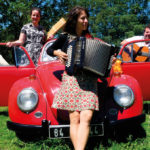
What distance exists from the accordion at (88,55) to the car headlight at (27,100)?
2.04 ft

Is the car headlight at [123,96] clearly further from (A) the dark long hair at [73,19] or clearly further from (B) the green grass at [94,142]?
(A) the dark long hair at [73,19]

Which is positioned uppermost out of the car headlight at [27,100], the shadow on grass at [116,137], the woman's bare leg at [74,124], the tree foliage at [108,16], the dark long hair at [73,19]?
the tree foliage at [108,16]

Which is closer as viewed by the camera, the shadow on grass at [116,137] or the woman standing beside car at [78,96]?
the woman standing beside car at [78,96]

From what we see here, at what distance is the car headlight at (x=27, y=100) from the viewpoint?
2.94 m

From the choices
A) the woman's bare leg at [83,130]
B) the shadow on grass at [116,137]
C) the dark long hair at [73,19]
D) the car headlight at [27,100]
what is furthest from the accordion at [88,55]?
the shadow on grass at [116,137]

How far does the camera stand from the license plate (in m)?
2.78

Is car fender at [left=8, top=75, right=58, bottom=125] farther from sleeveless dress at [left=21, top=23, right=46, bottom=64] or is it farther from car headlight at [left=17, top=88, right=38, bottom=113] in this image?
sleeveless dress at [left=21, top=23, right=46, bottom=64]

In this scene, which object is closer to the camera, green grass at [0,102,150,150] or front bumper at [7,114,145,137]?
front bumper at [7,114,145,137]

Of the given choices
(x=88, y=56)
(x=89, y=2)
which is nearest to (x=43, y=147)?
(x=88, y=56)

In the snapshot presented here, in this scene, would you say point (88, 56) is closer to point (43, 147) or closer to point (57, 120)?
point (57, 120)

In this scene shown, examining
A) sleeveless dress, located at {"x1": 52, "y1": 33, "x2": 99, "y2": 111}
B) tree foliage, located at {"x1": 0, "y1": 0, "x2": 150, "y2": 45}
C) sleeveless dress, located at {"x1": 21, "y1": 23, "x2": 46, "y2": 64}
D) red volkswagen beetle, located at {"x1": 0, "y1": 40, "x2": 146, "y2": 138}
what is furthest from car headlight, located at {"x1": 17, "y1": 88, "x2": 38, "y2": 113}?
tree foliage, located at {"x1": 0, "y1": 0, "x2": 150, "y2": 45}

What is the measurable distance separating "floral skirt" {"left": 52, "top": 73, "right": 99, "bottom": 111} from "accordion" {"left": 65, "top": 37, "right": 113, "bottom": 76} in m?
0.15

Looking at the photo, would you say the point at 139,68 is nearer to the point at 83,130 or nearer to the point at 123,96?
the point at 123,96

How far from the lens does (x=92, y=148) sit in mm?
3092
